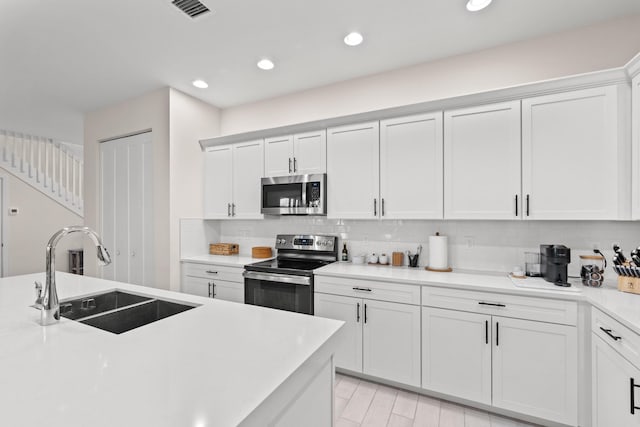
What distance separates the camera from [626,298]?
171cm

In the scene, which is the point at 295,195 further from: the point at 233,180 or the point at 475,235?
the point at 475,235

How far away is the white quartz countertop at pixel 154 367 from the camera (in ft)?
2.29

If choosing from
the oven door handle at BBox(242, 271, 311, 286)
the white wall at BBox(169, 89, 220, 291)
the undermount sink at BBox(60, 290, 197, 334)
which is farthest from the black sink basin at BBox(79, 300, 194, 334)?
the white wall at BBox(169, 89, 220, 291)

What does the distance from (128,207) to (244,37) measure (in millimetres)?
2565

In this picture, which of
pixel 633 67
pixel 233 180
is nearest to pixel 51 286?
pixel 233 180

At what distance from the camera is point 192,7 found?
204 centimetres

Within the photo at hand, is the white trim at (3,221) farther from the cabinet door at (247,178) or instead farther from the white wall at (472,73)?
the white wall at (472,73)

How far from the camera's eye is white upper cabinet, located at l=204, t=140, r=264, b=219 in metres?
3.36

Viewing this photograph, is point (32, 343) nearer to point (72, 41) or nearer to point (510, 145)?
point (72, 41)

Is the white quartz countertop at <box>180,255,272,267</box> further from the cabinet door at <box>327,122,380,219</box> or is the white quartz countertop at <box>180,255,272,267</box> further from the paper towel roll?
the paper towel roll

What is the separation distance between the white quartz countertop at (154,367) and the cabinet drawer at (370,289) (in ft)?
3.78

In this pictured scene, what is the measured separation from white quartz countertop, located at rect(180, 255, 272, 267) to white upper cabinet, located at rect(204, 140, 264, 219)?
1.58 ft

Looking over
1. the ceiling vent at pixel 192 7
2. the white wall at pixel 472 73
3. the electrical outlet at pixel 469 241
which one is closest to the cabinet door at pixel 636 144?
the white wall at pixel 472 73

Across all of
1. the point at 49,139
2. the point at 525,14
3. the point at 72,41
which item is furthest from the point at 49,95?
the point at 525,14
